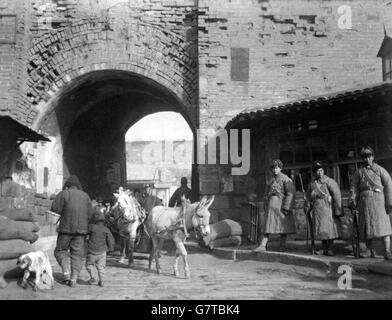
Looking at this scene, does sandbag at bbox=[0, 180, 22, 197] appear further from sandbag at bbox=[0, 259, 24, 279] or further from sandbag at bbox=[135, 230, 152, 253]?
sandbag at bbox=[0, 259, 24, 279]

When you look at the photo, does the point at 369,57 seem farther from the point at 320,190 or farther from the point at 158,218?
the point at 158,218

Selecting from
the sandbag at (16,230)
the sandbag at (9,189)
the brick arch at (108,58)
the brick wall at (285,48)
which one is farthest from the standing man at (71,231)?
the brick arch at (108,58)

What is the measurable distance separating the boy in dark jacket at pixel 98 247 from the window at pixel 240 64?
22.6 feet

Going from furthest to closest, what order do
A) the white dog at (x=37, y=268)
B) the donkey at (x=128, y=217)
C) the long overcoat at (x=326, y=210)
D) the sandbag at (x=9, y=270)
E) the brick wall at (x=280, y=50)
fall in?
the brick wall at (x=280, y=50), the donkey at (x=128, y=217), the long overcoat at (x=326, y=210), the sandbag at (x=9, y=270), the white dog at (x=37, y=268)

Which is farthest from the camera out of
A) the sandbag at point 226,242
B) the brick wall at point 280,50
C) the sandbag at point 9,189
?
the brick wall at point 280,50

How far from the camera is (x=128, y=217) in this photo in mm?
8953

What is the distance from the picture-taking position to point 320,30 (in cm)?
1280

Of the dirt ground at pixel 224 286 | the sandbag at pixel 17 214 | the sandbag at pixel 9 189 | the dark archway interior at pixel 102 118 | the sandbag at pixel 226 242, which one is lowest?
the dirt ground at pixel 224 286

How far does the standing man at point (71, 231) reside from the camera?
21.9ft

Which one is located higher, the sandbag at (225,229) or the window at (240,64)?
the window at (240,64)

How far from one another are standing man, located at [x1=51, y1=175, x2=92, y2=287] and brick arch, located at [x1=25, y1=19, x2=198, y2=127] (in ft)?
21.7

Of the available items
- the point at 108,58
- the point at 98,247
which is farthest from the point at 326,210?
the point at 108,58

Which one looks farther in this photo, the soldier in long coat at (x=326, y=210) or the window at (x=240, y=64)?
the window at (x=240, y=64)

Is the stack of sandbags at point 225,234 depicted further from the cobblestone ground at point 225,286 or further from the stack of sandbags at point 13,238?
the stack of sandbags at point 13,238
